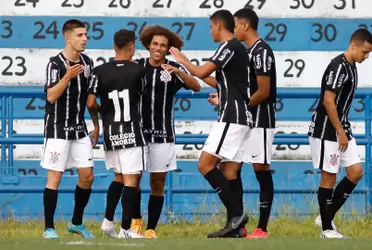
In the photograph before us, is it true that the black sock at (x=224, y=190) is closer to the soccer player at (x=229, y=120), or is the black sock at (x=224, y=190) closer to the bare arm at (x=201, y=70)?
the soccer player at (x=229, y=120)

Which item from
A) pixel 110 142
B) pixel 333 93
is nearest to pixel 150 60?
pixel 110 142

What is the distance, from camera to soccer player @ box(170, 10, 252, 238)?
10695 millimetres

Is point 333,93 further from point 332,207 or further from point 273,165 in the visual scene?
point 273,165

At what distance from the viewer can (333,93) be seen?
10.9 meters

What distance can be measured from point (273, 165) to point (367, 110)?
4.47 feet

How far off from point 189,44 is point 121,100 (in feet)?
10.8

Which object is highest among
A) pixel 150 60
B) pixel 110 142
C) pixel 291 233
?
pixel 150 60

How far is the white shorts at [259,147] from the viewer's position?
36.5ft

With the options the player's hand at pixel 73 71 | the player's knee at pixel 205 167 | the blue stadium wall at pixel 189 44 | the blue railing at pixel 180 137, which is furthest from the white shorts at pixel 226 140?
the blue stadium wall at pixel 189 44

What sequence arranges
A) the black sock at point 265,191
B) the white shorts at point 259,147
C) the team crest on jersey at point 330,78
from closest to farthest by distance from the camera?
the team crest on jersey at point 330,78 < the white shorts at point 259,147 < the black sock at point 265,191

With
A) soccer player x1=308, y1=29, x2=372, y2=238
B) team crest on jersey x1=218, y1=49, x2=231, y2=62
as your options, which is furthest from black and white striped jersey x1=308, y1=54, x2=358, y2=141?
team crest on jersey x1=218, y1=49, x2=231, y2=62

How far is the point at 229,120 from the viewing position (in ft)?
35.2

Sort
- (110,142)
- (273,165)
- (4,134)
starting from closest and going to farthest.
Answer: (110,142) < (4,134) < (273,165)

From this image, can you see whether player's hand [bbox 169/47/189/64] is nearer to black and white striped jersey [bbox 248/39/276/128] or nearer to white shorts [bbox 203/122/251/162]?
white shorts [bbox 203/122/251/162]
